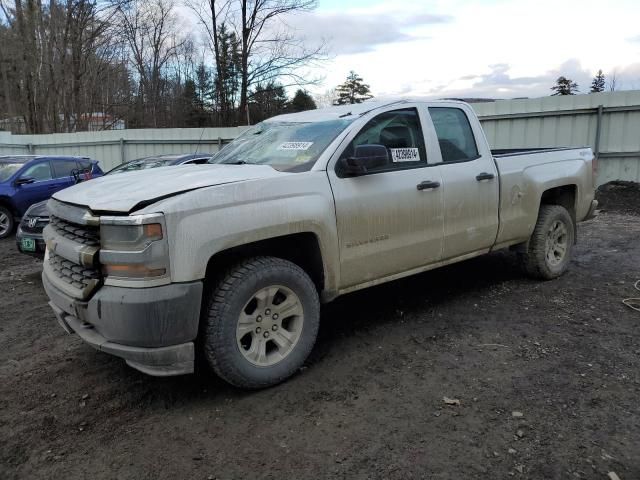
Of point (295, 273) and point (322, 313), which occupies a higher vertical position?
point (295, 273)

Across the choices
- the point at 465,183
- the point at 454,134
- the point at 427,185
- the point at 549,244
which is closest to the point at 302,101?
the point at 549,244

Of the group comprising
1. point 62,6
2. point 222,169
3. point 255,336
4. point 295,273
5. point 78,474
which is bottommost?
point 78,474

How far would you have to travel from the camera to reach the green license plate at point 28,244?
21.1 feet

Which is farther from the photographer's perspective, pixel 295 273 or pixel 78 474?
pixel 295 273

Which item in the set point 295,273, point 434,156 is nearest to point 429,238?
point 434,156

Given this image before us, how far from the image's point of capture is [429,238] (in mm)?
4359

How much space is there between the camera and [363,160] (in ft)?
12.1

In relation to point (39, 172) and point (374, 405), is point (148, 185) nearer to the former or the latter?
point (374, 405)

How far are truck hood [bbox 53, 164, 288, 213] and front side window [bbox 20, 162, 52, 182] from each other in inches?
302

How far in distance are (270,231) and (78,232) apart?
1223 mm

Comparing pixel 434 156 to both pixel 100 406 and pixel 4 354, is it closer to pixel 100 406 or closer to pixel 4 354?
pixel 100 406

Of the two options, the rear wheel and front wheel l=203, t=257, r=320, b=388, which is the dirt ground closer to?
front wheel l=203, t=257, r=320, b=388

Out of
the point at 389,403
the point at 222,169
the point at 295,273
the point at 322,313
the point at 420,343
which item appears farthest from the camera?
the point at 322,313

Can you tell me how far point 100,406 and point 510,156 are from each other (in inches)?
167
